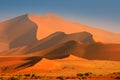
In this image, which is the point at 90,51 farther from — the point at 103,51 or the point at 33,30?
the point at 33,30

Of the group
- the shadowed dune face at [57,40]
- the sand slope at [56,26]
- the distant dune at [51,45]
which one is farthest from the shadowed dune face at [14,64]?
the sand slope at [56,26]

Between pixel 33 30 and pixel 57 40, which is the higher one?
pixel 33 30

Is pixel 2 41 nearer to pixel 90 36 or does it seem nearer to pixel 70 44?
pixel 90 36

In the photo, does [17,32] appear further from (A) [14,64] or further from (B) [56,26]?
(A) [14,64]

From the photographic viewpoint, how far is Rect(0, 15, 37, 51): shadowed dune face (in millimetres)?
158875

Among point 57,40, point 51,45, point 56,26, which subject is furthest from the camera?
point 56,26

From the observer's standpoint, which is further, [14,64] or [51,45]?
[51,45]

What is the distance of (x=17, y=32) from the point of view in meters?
173

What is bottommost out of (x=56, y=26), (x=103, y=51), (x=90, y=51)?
(x=103, y=51)

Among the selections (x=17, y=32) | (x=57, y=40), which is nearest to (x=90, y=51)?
(x=57, y=40)

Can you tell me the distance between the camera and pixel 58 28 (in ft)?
596

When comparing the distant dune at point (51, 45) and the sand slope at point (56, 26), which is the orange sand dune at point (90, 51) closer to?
the distant dune at point (51, 45)

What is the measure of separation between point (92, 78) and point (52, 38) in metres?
107

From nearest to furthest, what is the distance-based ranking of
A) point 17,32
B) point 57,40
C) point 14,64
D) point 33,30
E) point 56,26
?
point 14,64 < point 57,40 < point 33,30 < point 17,32 < point 56,26
